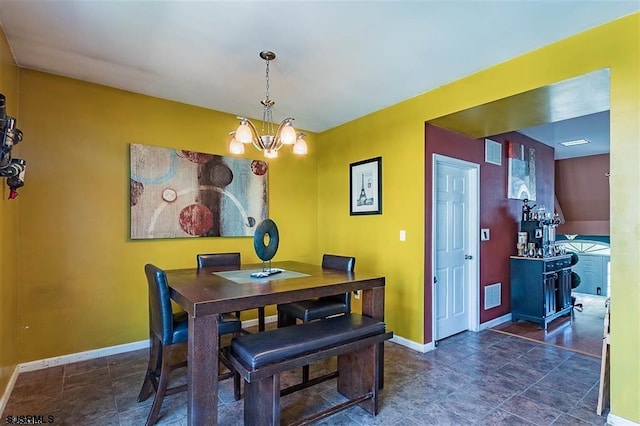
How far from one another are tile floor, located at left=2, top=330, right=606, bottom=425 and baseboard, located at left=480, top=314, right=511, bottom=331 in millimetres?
719

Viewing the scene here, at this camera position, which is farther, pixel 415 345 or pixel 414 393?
pixel 415 345

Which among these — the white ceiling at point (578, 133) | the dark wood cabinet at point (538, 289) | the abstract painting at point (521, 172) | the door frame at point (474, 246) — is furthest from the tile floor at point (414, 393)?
the white ceiling at point (578, 133)

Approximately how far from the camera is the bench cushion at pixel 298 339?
5.90 feet

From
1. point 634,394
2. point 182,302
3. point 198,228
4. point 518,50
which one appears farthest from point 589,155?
point 182,302

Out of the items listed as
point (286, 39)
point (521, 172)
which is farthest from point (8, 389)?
point (521, 172)

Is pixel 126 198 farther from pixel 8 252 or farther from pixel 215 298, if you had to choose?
pixel 215 298

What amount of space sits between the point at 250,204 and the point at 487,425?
126 inches

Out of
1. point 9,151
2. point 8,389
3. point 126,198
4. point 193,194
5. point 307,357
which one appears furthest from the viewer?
point 193,194

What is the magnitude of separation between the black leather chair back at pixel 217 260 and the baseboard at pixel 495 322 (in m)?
3.09

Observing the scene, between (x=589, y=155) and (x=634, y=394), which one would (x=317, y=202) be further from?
(x=589, y=155)

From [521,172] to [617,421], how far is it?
3436 millimetres

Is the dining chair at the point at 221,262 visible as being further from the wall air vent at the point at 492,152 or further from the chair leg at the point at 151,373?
the wall air vent at the point at 492,152

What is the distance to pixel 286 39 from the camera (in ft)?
7.79

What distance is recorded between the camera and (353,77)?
3008mm
